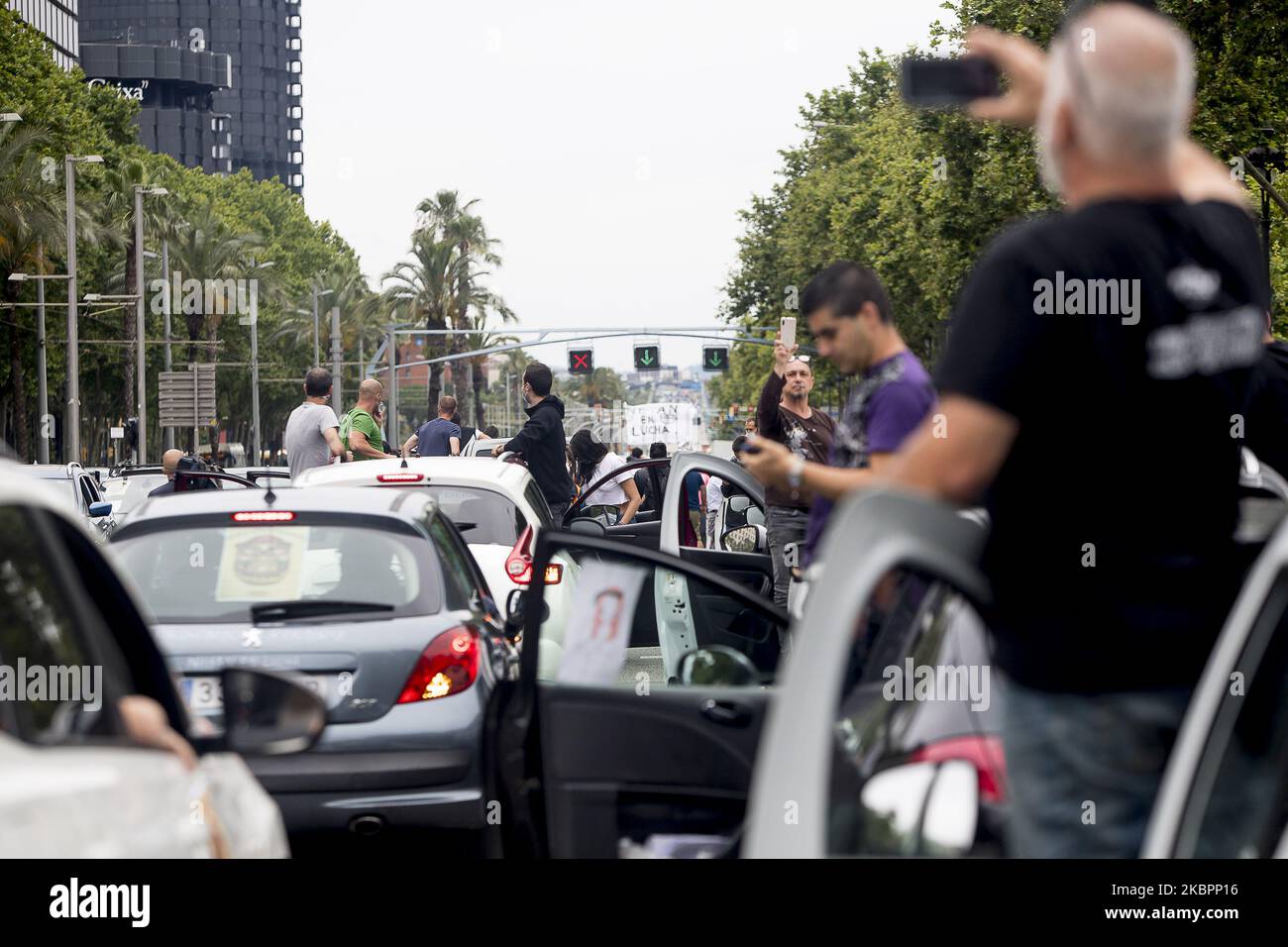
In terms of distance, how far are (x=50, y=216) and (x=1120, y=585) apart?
1887 inches

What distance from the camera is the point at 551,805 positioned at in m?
4.80

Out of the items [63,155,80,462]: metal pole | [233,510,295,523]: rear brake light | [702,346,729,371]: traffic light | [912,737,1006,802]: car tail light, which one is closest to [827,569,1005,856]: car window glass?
[912,737,1006,802]: car tail light

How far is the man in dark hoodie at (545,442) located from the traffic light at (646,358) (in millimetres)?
51783

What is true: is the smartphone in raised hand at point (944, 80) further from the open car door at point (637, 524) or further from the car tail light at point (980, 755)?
the open car door at point (637, 524)

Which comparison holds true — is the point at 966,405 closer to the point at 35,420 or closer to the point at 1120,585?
the point at 1120,585

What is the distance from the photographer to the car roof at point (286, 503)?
7.27m

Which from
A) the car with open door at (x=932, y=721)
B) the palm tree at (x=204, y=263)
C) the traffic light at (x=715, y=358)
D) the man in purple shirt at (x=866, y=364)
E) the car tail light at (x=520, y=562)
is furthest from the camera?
the palm tree at (x=204, y=263)

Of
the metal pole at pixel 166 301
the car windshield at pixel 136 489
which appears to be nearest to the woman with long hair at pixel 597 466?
the car windshield at pixel 136 489

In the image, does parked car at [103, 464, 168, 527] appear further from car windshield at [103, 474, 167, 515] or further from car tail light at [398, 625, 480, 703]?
car tail light at [398, 625, 480, 703]

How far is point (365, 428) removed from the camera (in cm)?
1570

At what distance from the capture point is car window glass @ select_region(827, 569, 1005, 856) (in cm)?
276

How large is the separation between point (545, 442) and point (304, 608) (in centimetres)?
732

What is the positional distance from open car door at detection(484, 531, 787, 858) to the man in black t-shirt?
1.94 meters
